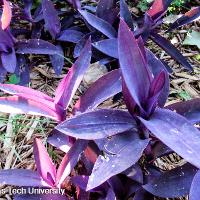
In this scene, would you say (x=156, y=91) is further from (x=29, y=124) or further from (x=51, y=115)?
(x=29, y=124)

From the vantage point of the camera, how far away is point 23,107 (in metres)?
1.15

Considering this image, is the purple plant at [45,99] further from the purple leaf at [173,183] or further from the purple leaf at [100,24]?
the purple leaf at [100,24]

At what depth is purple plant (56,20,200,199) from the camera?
99 centimetres

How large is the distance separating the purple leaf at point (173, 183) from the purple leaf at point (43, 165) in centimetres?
30

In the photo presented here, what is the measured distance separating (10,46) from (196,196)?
105 centimetres

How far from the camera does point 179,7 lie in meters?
2.06

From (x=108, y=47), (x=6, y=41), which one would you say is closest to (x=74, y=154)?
(x=108, y=47)

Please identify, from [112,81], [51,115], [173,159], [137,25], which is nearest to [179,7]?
[137,25]

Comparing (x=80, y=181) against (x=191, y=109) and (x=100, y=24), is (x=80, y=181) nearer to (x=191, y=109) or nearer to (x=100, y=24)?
(x=191, y=109)

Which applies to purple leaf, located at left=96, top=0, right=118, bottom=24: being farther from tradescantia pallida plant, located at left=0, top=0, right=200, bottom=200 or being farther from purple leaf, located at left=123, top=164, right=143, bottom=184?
purple leaf, located at left=123, top=164, right=143, bottom=184

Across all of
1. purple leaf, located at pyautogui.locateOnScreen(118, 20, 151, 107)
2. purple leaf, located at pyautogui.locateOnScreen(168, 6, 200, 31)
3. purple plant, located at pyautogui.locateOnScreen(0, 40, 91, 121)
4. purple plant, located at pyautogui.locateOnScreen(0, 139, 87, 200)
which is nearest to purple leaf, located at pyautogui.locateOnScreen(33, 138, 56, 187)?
purple plant, located at pyautogui.locateOnScreen(0, 139, 87, 200)

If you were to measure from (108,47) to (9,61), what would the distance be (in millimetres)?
419

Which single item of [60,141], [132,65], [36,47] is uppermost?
[132,65]

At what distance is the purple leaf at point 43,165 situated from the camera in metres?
1.23
